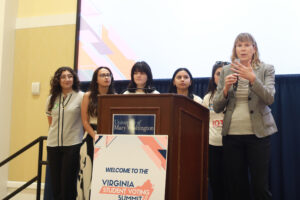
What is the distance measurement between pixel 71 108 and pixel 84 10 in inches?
65.8

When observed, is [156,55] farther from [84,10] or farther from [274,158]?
[274,158]

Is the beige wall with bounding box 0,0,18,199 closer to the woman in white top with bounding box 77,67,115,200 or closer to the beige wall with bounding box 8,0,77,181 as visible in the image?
the beige wall with bounding box 8,0,77,181

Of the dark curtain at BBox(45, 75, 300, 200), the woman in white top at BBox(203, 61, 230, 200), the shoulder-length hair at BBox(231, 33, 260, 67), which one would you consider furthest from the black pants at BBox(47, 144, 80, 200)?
the dark curtain at BBox(45, 75, 300, 200)

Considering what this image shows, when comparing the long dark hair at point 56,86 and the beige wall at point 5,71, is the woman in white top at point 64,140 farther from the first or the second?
the beige wall at point 5,71

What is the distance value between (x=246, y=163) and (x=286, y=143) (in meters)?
1.08

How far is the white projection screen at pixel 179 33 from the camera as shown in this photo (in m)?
3.22

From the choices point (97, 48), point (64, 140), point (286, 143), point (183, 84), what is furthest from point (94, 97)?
point (286, 143)

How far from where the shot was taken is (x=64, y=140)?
9.64ft

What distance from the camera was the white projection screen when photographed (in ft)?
10.6

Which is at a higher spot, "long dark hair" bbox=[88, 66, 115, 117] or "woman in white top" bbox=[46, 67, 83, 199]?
"long dark hair" bbox=[88, 66, 115, 117]

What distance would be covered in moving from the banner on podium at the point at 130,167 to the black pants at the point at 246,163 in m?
0.78

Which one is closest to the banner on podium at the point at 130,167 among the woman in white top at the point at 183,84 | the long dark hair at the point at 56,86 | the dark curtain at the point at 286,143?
the woman in white top at the point at 183,84

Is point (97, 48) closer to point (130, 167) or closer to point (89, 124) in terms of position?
Answer: point (89, 124)

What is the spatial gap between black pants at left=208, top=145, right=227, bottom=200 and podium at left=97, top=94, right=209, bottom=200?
82 centimetres
